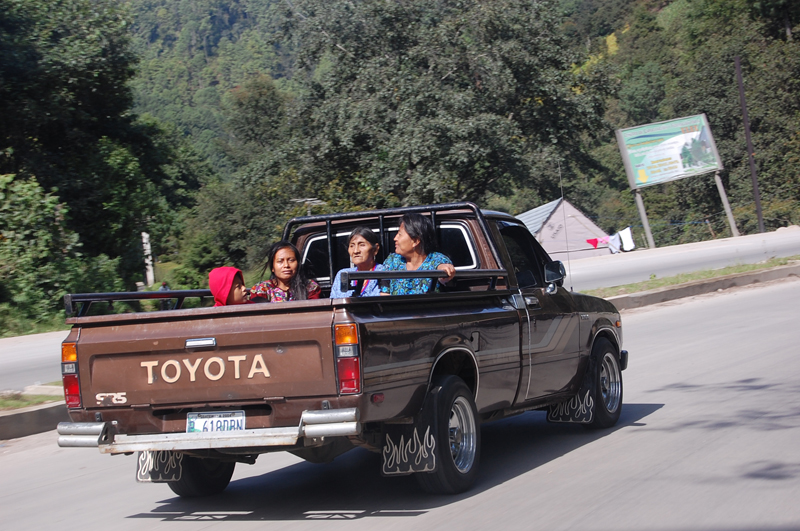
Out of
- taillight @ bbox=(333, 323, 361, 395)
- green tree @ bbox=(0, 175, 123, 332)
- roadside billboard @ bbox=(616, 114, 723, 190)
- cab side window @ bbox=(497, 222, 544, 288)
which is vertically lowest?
taillight @ bbox=(333, 323, 361, 395)

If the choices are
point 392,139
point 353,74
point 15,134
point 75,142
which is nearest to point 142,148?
point 75,142

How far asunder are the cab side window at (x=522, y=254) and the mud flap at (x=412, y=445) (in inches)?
65.8

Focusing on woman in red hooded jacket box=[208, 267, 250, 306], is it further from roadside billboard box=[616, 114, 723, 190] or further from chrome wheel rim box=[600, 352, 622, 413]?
roadside billboard box=[616, 114, 723, 190]

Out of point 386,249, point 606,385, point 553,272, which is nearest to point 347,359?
point 386,249

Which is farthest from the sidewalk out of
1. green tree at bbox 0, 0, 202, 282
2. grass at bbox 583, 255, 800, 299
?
green tree at bbox 0, 0, 202, 282

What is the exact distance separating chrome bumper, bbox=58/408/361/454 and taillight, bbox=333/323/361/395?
124mm

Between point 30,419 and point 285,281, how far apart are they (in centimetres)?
Answer: 385

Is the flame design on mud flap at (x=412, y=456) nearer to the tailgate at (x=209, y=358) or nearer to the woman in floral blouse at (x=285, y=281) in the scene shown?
the tailgate at (x=209, y=358)

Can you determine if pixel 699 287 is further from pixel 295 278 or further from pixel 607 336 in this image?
pixel 295 278

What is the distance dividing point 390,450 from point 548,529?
100 cm

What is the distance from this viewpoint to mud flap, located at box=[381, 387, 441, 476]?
4.75 meters

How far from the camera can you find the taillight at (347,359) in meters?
4.27

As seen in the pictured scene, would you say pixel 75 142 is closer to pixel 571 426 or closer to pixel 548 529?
pixel 571 426

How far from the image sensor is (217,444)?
451cm
